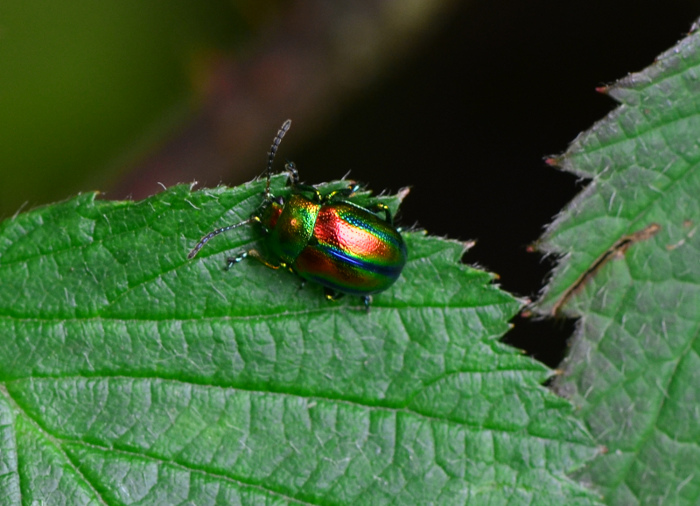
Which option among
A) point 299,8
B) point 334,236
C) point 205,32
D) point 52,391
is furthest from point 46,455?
point 299,8

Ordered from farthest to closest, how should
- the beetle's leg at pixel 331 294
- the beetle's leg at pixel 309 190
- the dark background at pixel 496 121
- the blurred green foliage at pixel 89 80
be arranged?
the dark background at pixel 496 121 → the blurred green foliage at pixel 89 80 → the beetle's leg at pixel 309 190 → the beetle's leg at pixel 331 294

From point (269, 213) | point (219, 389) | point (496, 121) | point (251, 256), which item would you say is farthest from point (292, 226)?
point (496, 121)

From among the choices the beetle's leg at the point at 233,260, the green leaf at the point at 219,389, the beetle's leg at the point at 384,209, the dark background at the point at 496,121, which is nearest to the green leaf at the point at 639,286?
the green leaf at the point at 219,389

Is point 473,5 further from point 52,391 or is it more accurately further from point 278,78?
point 52,391

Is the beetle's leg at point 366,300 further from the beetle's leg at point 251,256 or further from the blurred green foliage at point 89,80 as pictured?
the blurred green foliage at point 89,80

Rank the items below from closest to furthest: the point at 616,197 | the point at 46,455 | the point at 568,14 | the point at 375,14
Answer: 1. the point at 46,455
2. the point at 616,197
3. the point at 568,14
4. the point at 375,14

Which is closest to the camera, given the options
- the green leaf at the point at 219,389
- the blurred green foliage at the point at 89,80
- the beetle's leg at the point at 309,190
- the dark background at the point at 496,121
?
the green leaf at the point at 219,389
